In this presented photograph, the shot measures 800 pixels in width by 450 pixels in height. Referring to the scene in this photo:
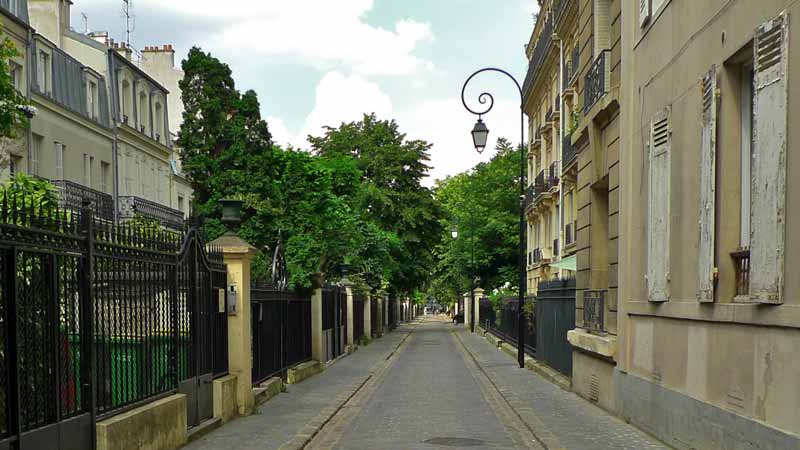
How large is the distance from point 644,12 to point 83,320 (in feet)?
27.6

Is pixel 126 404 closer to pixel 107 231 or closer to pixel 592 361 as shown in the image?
pixel 107 231

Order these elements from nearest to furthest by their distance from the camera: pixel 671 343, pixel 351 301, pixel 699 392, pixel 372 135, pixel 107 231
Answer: pixel 107 231 < pixel 699 392 < pixel 671 343 < pixel 351 301 < pixel 372 135

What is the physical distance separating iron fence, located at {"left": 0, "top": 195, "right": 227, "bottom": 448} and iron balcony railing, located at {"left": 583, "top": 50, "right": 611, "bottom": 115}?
Result: 758 cm

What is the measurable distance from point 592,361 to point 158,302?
8213 mm

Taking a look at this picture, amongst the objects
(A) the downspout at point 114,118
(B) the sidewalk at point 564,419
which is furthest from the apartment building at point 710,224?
(A) the downspout at point 114,118

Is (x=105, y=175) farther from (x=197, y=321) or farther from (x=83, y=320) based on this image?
(x=83, y=320)

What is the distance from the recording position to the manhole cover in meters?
10.8

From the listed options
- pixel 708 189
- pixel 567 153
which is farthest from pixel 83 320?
pixel 567 153

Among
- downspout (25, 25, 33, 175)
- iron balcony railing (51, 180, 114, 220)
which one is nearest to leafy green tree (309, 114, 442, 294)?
iron balcony railing (51, 180, 114, 220)

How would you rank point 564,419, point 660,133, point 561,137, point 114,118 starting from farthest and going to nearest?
point 561,137 < point 114,118 < point 564,419 < point 660,133

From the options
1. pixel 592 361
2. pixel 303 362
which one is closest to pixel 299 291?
pixel 303 362

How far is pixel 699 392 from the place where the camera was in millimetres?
9359

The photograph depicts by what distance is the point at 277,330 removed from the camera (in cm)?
1698

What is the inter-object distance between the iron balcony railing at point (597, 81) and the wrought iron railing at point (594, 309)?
129 inches
